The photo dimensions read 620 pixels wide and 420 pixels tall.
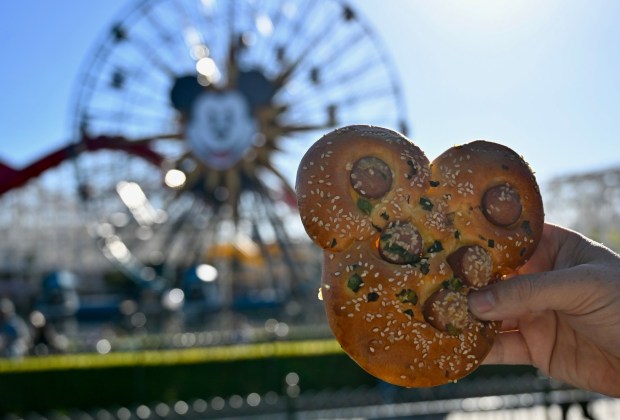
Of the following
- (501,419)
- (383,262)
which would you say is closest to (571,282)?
(383,262)

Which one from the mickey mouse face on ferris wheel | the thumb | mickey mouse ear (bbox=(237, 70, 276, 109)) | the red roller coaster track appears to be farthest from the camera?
the red roller coaster track

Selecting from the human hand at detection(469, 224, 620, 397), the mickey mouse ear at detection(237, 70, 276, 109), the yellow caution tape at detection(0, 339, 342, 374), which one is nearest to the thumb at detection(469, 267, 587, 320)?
the human hand at detection(469, 224, 620, 397)

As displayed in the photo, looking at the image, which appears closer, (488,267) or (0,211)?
(488,267)

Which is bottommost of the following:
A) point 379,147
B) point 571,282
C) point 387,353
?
point 387,353

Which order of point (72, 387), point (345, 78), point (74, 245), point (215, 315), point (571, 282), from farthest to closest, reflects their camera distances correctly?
point (74, 245), point (215, 315), point (345, 78), point (72, 387), point (571, 282)

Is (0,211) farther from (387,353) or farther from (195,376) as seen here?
(387,353)

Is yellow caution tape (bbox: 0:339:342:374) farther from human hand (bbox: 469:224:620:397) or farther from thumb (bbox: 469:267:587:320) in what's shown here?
thumb (bbox: 469:267:587:320)

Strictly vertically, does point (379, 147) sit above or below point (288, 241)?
above

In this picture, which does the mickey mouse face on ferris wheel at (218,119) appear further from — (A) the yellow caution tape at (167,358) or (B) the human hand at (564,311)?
(B) the human hand at (564,311)

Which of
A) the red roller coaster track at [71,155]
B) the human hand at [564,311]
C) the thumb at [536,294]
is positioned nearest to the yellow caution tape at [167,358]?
the human hand at [564,311]
